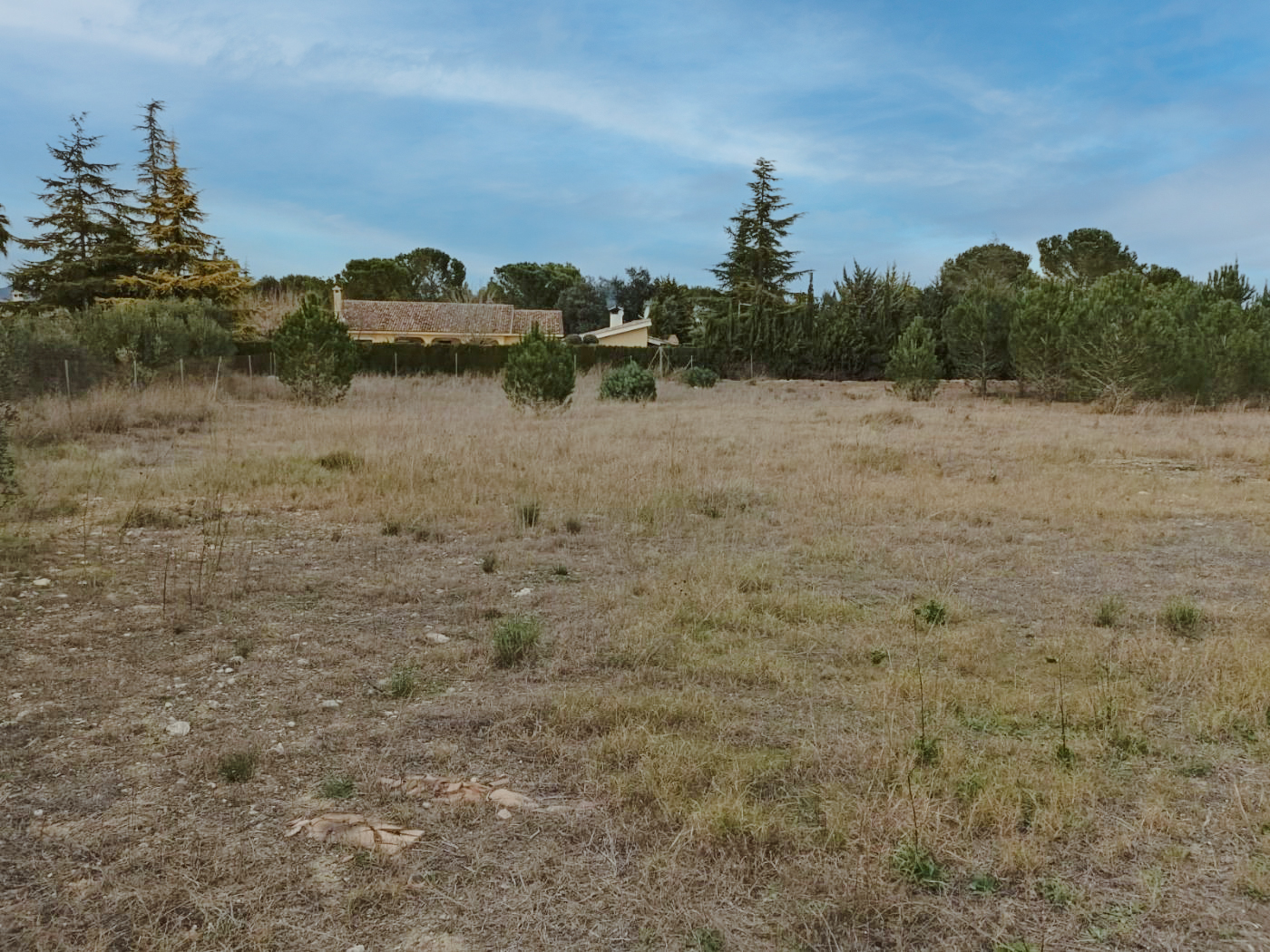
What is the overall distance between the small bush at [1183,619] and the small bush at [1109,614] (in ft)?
0.72

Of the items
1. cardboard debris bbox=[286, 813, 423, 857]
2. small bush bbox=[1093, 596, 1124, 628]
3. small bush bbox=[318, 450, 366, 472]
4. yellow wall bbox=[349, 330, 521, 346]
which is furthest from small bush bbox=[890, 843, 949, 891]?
yellow wall bbox=[349, 330, 521, 346]

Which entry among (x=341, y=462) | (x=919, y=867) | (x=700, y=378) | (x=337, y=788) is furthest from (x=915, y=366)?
(x=337, y=788)

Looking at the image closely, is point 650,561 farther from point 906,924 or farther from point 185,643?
point 906,924

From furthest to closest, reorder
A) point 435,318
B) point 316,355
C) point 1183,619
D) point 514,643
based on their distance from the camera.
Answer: point 435,318, point 316,355, point 1183,619, point 514,643

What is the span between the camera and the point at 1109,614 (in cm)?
477

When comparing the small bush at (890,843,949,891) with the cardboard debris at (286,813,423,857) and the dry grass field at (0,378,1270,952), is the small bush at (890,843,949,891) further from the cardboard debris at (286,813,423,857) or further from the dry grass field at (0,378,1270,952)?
the cardboard debris at (286,813,423,857)

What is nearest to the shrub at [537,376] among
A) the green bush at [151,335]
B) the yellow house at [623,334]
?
the green bush at [151,335]

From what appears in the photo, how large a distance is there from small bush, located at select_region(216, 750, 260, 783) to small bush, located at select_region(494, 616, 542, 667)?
129 cm

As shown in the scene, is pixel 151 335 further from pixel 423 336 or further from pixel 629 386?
pixel 423 336

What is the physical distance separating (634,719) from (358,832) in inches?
46.6

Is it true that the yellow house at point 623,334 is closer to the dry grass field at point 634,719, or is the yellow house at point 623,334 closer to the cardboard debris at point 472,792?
the dry grass field at point 634,719

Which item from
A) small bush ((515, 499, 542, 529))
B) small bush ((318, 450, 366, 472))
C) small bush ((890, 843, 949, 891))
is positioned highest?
small bush ((318, 450, 366, 472))

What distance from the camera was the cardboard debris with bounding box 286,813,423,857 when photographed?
2498mm

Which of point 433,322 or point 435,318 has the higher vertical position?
point 435,318
